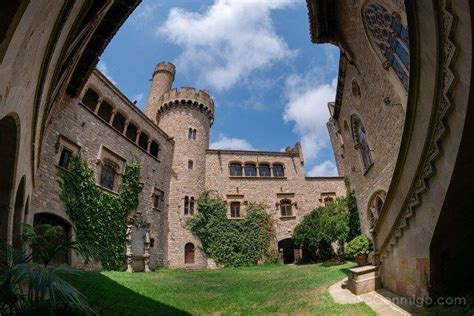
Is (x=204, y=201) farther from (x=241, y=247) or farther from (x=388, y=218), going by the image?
(x=388, y=218)

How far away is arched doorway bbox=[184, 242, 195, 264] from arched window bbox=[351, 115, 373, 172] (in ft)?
49.6

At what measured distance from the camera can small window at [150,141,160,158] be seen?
23186 mm

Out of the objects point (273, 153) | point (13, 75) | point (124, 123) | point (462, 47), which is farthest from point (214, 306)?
point (273, 153)

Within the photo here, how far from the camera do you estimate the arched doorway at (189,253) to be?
22.2 metres

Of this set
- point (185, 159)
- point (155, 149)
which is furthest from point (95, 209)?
point (185, 159)

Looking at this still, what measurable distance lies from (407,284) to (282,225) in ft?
65.3

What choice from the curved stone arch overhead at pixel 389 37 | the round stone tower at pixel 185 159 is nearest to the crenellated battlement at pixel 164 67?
the round stone tower at pixel 185 159

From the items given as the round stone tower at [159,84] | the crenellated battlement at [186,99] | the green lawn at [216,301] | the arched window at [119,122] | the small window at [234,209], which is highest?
the round stone tower at [159,84]

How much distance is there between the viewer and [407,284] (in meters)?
5.55

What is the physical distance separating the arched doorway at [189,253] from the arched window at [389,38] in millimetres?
18801

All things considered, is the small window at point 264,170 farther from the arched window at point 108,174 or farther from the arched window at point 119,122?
the arched window at point 108,174

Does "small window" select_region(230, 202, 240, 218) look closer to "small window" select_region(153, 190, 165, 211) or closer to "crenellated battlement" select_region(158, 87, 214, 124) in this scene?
"small window" select_region(153, 190, 165, 211)

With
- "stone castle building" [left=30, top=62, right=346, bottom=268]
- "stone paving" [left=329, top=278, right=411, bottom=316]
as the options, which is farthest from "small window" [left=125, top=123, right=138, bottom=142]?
"stone paving" [left=329, top=278, right=411, bottom=316]

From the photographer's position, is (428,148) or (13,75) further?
(428,148)
